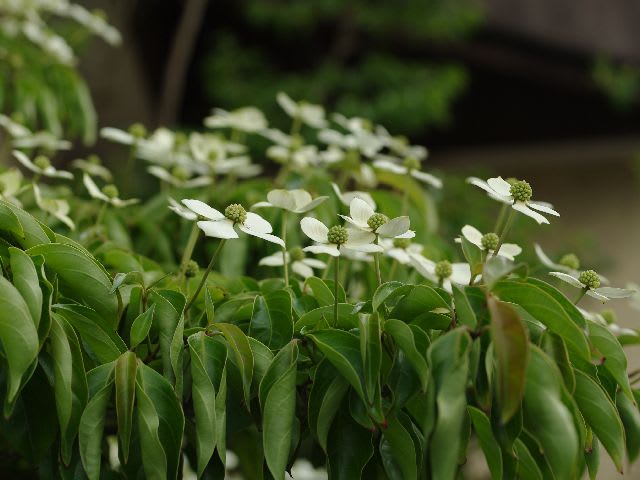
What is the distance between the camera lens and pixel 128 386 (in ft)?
2.72

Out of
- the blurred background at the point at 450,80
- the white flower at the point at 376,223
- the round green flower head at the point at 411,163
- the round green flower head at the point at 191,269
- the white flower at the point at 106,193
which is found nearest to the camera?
the white flower at the point at 376,223

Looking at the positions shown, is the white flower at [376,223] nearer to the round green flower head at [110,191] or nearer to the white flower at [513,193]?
the white flower at [513,193]

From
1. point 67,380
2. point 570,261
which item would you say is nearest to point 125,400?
point 67,380

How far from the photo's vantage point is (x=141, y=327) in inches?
35.2

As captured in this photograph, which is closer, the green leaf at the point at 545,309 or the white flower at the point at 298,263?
the green leaf at the point at 545,309

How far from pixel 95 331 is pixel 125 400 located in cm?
10

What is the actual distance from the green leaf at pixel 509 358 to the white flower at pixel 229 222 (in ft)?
0.93

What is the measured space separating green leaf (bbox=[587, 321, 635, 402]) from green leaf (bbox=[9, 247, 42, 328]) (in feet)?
1.77

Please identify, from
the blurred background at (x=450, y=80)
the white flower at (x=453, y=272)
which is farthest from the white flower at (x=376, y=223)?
the blurred background at (x=450, y=80)

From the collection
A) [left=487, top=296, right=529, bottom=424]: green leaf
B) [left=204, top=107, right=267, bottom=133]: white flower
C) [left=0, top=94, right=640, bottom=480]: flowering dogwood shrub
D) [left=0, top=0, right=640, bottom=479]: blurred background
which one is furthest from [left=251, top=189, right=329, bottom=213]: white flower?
[left=0, top=0, right=640, bottom=479]: blurred background

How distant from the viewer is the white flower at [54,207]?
1.20 m

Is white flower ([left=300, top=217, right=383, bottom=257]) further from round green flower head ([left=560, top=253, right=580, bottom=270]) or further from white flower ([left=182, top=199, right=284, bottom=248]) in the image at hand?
round green flower head ([left=560, top=253, right=580, bottom=270])

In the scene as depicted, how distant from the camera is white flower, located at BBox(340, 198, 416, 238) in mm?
947

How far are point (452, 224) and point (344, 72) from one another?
1.00 m
